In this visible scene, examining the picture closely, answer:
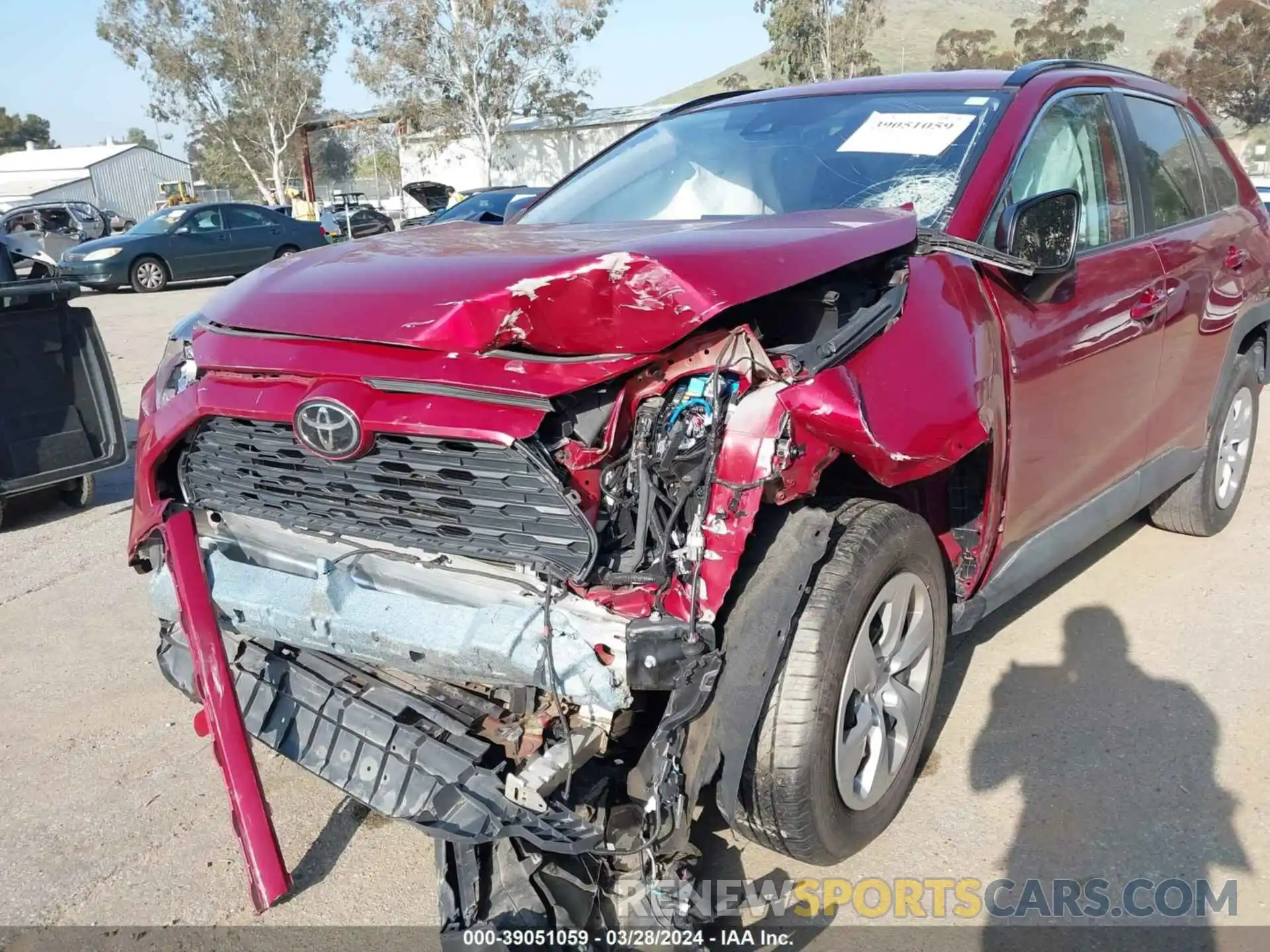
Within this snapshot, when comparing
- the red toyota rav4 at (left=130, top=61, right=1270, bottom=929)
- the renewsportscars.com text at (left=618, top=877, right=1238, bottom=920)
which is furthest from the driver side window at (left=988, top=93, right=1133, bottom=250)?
the renewsportscars.com text at (left=618, top=877, right=1238, bottom=920)

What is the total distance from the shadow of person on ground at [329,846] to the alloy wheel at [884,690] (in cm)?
134

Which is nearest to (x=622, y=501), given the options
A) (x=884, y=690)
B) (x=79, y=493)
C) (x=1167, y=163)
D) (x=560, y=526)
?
(x=560, y=526)

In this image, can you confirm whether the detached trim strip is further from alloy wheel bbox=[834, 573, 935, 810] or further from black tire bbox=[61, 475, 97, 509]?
black tire bbox=[61, 475, 97, 509]

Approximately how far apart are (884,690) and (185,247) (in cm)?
1747

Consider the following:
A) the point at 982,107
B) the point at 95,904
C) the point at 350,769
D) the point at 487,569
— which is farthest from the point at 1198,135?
the point at 95,904

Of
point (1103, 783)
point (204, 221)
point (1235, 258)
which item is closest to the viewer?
point (1103, 783)

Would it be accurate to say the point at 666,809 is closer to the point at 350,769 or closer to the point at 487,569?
the point at 487,569

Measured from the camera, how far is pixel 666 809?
2051 millimetres

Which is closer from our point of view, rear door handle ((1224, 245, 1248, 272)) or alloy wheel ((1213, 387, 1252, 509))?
rear door handle ((1224, 245, 1248, 272))

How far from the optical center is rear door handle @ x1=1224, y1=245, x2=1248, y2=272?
401cm

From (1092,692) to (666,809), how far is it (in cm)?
194

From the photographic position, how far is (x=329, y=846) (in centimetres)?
273

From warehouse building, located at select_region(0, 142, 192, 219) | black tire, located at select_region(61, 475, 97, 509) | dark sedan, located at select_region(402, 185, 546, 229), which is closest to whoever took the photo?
black tire, located at select_region(61, 475, 97, 509)

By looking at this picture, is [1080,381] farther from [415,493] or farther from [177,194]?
[177,194]
